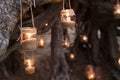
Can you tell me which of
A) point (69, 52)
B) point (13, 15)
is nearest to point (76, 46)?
point (69, 52)

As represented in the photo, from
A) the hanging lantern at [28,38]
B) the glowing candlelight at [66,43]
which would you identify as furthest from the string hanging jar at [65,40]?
the hanging lantern at [28,38]

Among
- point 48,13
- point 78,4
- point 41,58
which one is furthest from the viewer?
point 41,58

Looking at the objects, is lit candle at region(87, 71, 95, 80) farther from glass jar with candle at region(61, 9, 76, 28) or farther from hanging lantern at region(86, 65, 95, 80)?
glass jar with candle at region(61, 9, 76, 28)

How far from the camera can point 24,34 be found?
10.5 ft

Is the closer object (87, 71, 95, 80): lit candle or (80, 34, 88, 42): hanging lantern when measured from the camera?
(87, 71, 95, 80): lit candle

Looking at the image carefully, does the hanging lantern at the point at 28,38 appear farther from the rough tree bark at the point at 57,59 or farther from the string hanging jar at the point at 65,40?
the string hanging jar at the point at 65,40


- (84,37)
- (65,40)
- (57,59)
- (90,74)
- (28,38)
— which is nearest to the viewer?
(28,38)

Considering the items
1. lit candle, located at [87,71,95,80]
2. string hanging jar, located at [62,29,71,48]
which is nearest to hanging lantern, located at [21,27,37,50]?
lit candle, located at [87,71,95,80]

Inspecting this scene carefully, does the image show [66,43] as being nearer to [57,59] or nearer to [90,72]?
[90,72]

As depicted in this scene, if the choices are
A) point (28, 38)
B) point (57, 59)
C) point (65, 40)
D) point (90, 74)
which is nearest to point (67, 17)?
point (28, 38)

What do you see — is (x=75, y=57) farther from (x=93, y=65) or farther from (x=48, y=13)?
(x=48, y=13)

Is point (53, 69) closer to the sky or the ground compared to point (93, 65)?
closer to the sky

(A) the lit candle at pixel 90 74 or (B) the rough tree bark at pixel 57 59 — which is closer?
(B) the rough tree bark at pixel 57 59

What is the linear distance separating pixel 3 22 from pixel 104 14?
5.20 metres
